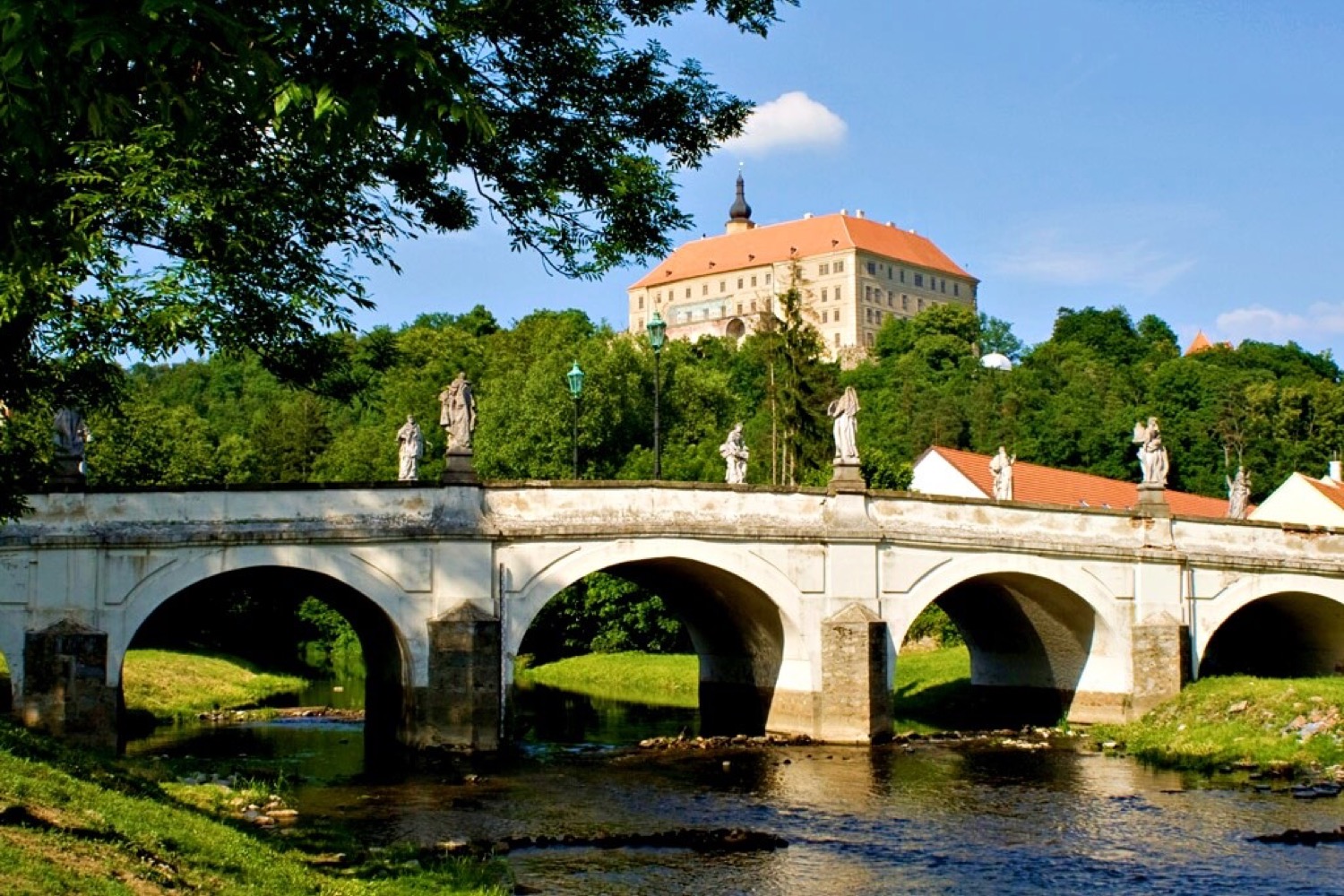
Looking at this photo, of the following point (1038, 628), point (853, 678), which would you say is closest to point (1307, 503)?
point (1038, 628)

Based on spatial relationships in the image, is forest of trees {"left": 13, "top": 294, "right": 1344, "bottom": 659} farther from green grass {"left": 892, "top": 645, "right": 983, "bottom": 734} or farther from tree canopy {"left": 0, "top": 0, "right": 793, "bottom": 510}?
green grass {"left": 892, "top": 645, "right": 983, "bottom": 734}

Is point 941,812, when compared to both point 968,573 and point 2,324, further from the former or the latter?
point 2,324

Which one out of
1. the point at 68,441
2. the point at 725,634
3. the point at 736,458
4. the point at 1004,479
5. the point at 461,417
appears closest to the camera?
the point at 68,441

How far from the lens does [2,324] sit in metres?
11.7

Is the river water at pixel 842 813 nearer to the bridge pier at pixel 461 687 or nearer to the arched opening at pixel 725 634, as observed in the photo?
the bridge pier at pixel 461 687

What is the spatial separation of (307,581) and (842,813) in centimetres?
1162

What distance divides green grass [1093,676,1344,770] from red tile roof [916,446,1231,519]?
61.7 feet

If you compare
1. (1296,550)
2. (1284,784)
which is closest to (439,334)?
(1296,550)

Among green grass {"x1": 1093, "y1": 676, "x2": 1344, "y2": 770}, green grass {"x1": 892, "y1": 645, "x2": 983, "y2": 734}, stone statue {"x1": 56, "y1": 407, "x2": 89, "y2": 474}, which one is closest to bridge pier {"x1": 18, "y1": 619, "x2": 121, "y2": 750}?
stone statue {"x1": 56, "y1": 407, "x2": 89, "y2": 474}

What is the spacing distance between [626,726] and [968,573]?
8068 millimetres

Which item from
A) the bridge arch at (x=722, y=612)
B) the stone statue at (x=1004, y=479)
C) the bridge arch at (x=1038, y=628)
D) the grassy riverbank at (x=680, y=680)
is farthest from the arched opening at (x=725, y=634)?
the stone statue at (x=1004, y=479)

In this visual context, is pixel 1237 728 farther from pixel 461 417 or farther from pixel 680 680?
pixel 680 680

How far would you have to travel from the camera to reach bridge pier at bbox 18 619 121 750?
70.3 ft

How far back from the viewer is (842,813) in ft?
62.3
